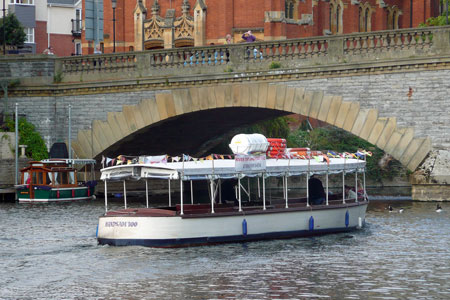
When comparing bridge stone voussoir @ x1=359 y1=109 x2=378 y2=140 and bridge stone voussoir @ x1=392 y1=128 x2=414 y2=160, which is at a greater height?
bridge stone voussoir @ x1=359 y1=109 x2=378 y2=140

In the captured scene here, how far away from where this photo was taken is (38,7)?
308ft

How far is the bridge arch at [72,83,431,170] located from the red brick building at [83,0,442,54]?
51.6ft

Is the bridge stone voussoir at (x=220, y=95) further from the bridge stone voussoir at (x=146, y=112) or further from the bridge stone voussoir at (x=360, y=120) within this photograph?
the bridge stone voussoir at (x=360, y=120)

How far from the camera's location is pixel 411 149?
4566cm

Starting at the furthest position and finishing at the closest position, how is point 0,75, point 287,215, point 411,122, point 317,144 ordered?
point 317,144, point 0,75, point 411,122, point 287,215

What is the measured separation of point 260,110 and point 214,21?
18597 millimetres

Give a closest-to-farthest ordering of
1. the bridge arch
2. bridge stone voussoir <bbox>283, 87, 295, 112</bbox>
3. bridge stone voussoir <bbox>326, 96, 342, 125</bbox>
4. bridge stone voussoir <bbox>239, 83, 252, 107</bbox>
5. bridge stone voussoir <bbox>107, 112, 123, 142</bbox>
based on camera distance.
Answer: the bridge arch → bridge stone voussoir <bbox>326, 96, 342, 125</bbox> → bridge stone voussoir <bbox>283, 87, 295, 112</bbox> → bridge stone voussoir <bbox>239, 83, 252, 107</bbox> → bridge stone voussoir <bbox>107, 112, 123, 142</bbox>

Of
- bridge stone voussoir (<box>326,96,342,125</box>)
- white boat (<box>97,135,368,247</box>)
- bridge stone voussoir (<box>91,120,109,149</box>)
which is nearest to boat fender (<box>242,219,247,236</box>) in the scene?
white boat (<box>97,135,368,247</box>)

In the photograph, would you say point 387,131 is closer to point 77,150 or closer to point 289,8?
point 77,150

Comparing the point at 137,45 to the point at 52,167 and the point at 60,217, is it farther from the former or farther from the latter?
the point at 60,217

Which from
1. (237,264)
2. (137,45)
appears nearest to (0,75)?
(137,45)

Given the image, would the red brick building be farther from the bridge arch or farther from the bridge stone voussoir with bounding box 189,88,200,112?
the bridge stone voussoir with bounding box 189,88,200,112

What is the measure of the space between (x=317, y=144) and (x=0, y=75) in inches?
1012

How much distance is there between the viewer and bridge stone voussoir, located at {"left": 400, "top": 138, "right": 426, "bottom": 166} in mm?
45531
